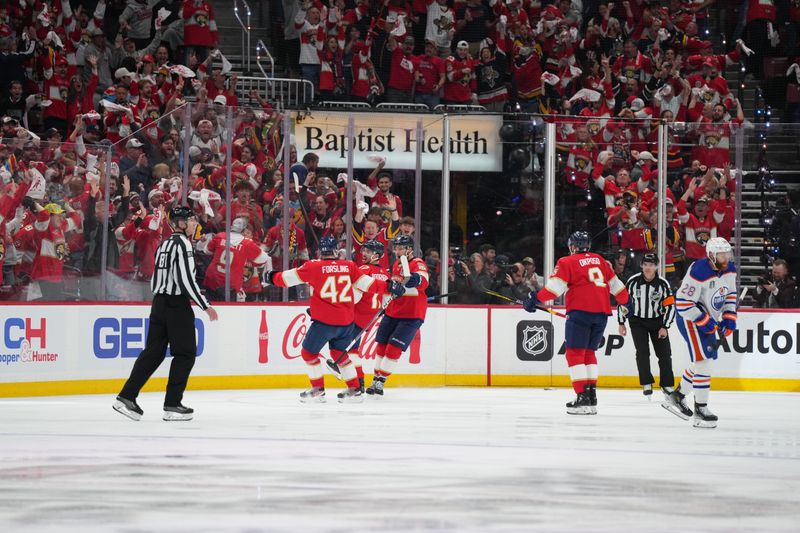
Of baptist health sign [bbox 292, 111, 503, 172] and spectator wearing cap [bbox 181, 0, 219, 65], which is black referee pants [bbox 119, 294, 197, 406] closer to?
baptist health sign [bbox 292, 111, 503, 172]

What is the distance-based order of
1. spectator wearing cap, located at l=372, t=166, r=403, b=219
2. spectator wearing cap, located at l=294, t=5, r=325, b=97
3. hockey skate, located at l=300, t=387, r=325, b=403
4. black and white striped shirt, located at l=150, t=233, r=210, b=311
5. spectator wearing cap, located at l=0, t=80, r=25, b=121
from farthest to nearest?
spectator wearing cap, located at l=294, t=5, r=325, b=97 → spectator wearing cap, located at l=0, t=80, r=25, b=121 → spectator wearing cap, located at l=372, t=166, r=403, b=219 → hockey skate, located at l=300, t=387, r=325, b=403 → black and white striped shirt, located at l=150, t=233, r=210, b=311

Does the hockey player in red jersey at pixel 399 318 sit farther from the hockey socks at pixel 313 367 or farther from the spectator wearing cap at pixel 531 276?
the spectator wearing cap at pixel 531 276

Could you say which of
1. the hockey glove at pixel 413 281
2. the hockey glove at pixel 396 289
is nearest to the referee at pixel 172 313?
the hockey glove at pixel 396 289

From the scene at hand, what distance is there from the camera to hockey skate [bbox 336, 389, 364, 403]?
35.1 feet

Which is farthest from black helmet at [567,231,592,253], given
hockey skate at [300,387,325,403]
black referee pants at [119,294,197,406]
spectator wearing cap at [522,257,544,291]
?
black referee pants at [119,294,197,406]

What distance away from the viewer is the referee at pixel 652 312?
440 inches

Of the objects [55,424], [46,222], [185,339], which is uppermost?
[46,222]

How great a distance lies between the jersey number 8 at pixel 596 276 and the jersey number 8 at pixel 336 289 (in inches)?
77.8

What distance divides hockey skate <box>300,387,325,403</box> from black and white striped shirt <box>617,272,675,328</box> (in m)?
2.91

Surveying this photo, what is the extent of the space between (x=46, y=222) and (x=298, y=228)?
242 cm

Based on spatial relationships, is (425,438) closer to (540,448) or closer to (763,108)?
(540,448)

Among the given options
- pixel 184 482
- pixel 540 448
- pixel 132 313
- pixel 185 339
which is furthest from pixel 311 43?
pixel 184 482

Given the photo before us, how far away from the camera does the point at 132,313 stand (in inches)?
444

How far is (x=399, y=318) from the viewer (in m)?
11.2
